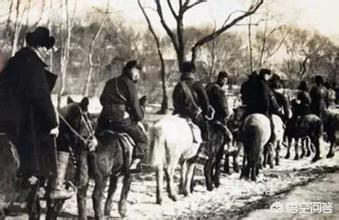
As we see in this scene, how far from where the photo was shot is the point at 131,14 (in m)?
2.27

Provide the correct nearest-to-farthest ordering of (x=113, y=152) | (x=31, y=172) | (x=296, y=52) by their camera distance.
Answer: (x=31, y=172), (x=113, y=152), (x=296, y=52)

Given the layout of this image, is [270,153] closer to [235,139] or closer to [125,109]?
[235,139]

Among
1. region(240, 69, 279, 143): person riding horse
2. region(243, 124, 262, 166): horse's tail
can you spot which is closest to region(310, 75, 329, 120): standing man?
region(240, 69, 279, 143): person riding horse

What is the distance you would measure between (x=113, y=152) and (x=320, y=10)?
1.04 metres

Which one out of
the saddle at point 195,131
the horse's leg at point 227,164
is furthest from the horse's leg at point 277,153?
the saddle at point 195,131

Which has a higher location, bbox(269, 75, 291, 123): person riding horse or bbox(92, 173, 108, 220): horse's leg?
bbox(269, 75, 291, 123): person riding horse

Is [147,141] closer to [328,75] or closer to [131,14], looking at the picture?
[131,14]

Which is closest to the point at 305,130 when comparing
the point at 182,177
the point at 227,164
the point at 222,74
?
the point at 227,164

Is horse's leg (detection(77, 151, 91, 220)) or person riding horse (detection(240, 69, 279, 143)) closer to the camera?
horse's leg (detection(77, 151, 91, 220))

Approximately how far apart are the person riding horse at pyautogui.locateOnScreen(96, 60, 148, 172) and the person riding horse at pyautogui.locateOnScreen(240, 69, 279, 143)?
1.54 feet

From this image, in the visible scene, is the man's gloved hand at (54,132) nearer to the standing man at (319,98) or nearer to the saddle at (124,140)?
the saddle at (124,140)

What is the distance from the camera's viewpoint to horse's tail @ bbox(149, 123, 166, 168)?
2287mm

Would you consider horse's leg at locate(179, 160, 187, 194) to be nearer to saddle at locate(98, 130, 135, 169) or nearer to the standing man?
saddle at locate(98, 130, 135, 169)

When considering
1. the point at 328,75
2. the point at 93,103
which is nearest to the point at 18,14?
the point at 93,103
